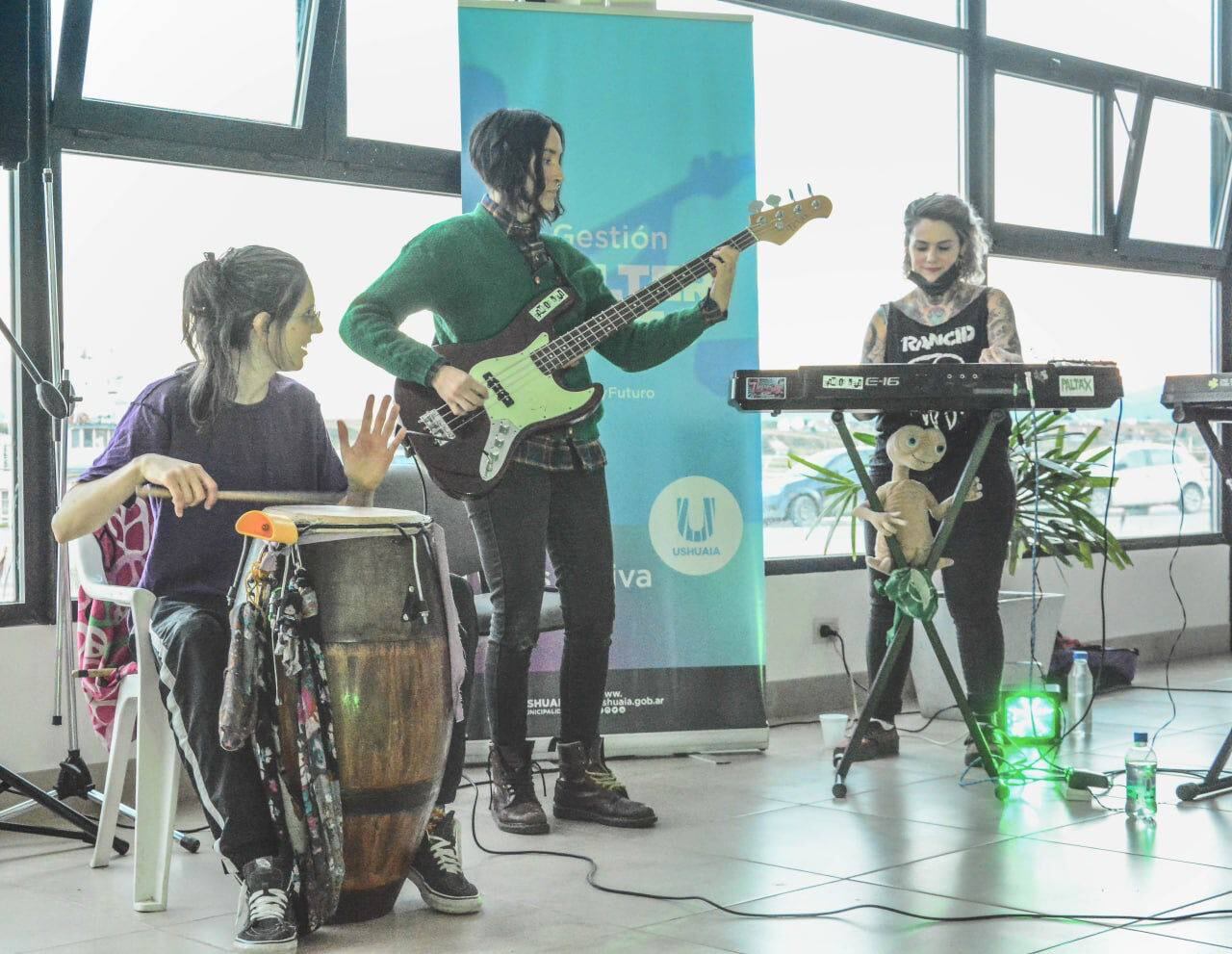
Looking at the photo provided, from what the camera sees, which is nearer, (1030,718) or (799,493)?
(1030,718)

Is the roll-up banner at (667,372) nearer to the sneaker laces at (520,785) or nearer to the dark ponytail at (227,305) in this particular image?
the sneaker laces at (520,785)

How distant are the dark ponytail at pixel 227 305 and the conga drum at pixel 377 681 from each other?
350 millimetres

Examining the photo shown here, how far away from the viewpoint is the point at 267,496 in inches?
89.6

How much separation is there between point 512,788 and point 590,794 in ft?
0.55

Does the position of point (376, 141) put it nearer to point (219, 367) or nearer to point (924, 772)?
point (219, 367)

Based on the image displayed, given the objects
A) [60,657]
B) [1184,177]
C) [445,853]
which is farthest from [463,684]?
[1184,177]

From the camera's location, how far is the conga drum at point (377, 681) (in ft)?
7.04

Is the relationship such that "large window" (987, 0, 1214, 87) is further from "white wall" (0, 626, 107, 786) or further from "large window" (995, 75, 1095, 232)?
"white wall" (0, 626, 107, 786)

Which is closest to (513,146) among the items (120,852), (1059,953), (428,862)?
(428,862)

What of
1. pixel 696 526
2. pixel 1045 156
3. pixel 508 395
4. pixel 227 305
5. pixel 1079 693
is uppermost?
pixel 1045 156

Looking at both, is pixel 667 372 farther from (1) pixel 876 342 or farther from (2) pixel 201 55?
(2) pixel 201 55

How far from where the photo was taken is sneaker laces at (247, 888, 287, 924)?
209cm

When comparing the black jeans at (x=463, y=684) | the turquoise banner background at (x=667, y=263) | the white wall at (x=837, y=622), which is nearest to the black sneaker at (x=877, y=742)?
the turquoise banner background at (x=667, y=263)

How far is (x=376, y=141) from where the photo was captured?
381cm
